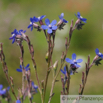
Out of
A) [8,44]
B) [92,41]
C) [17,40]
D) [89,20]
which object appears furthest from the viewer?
[89,20]

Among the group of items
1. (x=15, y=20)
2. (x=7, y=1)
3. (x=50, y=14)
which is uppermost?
(x=7, y=1)

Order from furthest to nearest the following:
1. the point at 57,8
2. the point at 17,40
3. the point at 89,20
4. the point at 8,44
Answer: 1. the point at 57,8
2. the point at 89,20
3. the point at 8,44
4. the point at 17,40

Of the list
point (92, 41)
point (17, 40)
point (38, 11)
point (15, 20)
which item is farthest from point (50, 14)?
point (17, 40)

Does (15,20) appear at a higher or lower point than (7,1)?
lower

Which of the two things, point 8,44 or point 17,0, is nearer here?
point 8,44

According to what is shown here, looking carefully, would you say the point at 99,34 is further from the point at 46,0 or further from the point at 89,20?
the point at 46,0

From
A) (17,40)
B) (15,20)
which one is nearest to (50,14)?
(15,20)
